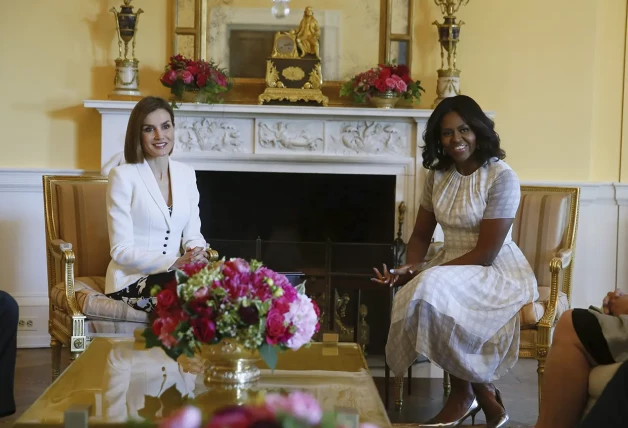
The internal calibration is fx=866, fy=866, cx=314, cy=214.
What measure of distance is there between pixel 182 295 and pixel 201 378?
0.33 m

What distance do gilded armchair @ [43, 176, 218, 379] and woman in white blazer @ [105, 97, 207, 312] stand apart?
93mm

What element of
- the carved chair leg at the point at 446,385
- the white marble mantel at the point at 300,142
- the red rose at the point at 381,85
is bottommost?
the carved chair leg at the point at 446,385

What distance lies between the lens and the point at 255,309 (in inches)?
89.4

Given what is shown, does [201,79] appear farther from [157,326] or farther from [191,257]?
[157,326]

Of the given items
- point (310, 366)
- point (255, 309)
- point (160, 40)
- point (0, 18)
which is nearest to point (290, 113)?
point (160, 40)

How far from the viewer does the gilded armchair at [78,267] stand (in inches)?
141

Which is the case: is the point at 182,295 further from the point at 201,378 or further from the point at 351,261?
the point at 351,261

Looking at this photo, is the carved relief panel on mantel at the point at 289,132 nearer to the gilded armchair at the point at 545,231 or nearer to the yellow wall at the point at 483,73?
the yellow wall at the point at 483,73

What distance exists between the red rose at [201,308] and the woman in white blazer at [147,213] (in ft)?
4.10

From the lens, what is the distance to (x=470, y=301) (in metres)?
3.43

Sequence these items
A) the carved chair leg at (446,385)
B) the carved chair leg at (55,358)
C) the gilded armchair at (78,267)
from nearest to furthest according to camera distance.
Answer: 1. the gilded armchair at (78,267)
2. the carved chair leg at (55,358)
3. the carved chair leg at (446,385)

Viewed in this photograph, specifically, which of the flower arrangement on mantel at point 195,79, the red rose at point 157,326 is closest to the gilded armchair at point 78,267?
the flower arrangement on mantel at point 195,79

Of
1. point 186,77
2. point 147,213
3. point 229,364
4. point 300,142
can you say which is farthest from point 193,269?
point 300,142

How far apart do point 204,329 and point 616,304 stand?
1407mm
